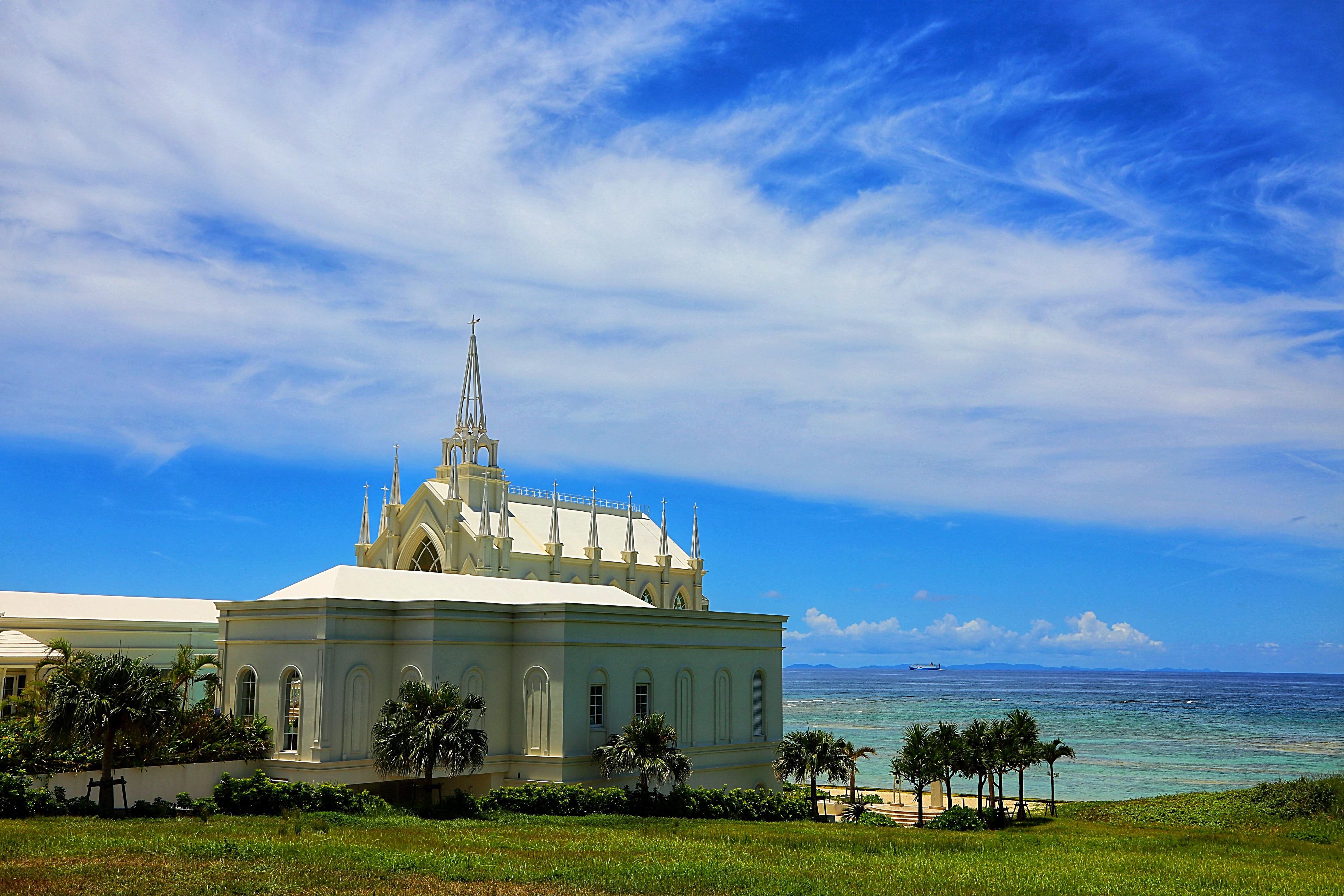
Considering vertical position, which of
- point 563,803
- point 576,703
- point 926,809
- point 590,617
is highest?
point 590,617

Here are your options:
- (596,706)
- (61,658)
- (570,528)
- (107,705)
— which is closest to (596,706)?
(596,706)

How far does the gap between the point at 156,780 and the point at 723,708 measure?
20.6 metres

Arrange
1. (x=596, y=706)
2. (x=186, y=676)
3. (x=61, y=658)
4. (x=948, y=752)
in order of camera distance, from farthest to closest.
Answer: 1. (x=948, y=752)
2. (x=61, y=658)
3. (x=596, y=706)
4. (x=186, y=676)

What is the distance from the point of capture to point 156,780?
30641 millimetres

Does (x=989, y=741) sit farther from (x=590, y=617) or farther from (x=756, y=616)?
(x=590, y=617)

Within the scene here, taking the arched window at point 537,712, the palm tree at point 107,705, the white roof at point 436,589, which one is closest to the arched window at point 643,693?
the white roof at point 436,589

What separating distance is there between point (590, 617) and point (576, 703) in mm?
2857

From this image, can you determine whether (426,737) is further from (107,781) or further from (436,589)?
(436,589)

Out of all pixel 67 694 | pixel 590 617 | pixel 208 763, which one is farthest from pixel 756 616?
pixel 67 694

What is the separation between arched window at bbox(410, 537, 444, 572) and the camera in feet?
182

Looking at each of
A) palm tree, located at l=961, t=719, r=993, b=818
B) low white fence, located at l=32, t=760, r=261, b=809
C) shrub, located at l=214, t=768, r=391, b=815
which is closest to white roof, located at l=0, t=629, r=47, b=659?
low white fence, located at l=32, t=760, r=261, b=809

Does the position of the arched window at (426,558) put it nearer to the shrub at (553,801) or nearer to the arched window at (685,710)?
the arched window at (685,710)

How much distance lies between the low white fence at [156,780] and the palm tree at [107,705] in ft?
1.73

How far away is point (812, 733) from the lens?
1660 inches
